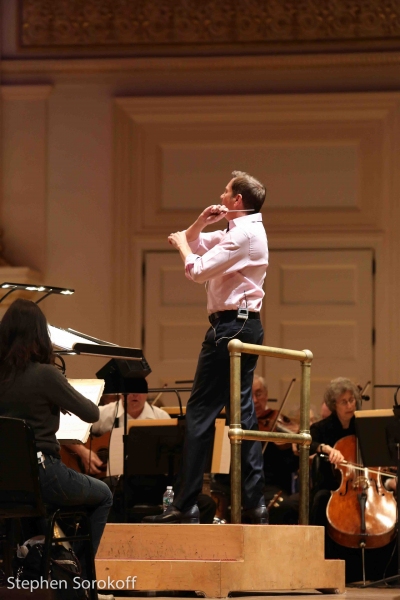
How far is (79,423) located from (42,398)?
1.66 feet

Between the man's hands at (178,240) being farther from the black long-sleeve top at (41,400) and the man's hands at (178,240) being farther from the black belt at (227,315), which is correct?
the black long-sleeve top at (41,400)

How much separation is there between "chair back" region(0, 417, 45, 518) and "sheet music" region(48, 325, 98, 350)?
72 centimetres

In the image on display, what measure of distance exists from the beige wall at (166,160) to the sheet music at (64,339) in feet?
13.9

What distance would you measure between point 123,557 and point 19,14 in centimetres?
600

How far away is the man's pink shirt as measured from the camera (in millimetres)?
4645

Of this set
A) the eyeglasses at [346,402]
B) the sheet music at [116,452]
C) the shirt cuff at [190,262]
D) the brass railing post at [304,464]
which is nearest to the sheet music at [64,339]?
the shirt cuff at [190,262]

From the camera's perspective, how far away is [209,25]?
8.91 meters

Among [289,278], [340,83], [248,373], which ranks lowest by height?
[248,373]

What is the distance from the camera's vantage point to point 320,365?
8.76 meters

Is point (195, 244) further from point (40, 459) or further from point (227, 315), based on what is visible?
point (40, 459)

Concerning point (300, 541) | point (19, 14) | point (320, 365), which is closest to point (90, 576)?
point (300, 541)

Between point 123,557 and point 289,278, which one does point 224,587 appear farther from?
point 289,278

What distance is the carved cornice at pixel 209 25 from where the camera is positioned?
880cm

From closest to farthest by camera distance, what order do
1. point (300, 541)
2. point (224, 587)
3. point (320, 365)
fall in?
point (224, 587), point (300, 541), point (320, 365)
